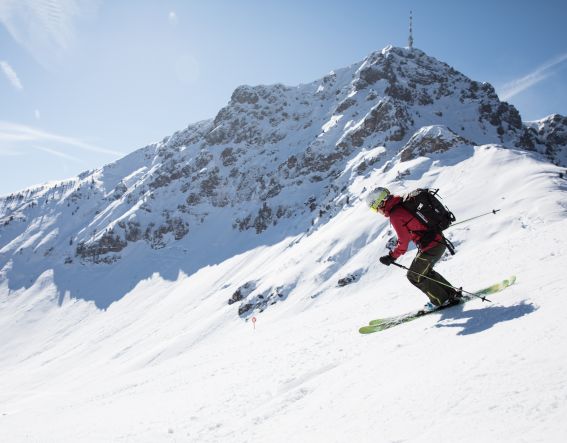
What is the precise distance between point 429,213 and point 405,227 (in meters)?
0.51

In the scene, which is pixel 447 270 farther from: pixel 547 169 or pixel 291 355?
pixel 547 169

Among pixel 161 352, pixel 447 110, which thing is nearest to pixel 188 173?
pixel 447 110

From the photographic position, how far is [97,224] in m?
148

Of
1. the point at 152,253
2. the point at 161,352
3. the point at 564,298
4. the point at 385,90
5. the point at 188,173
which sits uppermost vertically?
the point at 188,173

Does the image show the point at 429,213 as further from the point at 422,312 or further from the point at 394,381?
the point at 394,381

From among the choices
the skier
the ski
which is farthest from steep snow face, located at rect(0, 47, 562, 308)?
the skier

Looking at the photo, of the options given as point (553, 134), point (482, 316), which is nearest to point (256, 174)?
point (553, 134)

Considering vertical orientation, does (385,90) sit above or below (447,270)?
above

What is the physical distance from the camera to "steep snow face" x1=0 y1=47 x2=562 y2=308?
99062 millimetres

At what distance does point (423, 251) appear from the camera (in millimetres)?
7797

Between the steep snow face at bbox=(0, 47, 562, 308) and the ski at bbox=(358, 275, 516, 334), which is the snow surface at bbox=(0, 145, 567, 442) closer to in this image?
the ski at bbox=(358, 275, 516, 334)

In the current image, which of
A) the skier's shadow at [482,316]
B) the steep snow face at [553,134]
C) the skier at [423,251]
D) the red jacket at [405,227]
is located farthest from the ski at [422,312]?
the steep snow face at [553,134]

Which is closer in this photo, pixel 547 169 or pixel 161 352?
pixel 547 169

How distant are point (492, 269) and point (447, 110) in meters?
118
